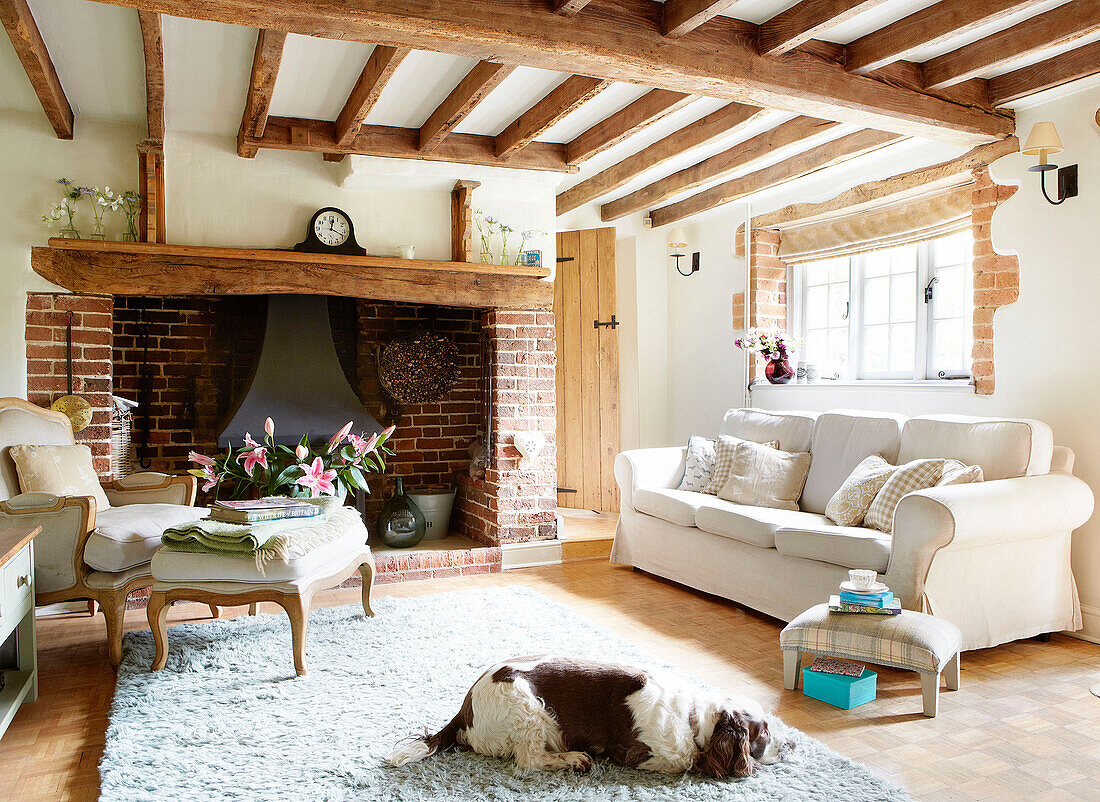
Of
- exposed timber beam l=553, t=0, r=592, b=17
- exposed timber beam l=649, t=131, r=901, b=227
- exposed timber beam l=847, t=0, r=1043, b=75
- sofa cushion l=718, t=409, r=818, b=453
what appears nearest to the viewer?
exposed timber beam l=553, t=0, r=592, b=17

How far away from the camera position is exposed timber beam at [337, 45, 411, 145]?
10.4ft

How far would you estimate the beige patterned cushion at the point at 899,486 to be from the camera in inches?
136

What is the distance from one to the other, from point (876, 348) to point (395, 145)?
293 cm

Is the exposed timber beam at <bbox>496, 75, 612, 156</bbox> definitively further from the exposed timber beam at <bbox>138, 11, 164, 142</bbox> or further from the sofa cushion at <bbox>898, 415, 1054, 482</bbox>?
the sofa cushion at <bbox>898, 415, 1054, 482</bbox>

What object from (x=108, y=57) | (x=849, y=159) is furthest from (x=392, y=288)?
(x=849, y=159)

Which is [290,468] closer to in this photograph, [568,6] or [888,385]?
[568,6]

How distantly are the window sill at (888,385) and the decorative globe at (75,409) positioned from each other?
383 cm

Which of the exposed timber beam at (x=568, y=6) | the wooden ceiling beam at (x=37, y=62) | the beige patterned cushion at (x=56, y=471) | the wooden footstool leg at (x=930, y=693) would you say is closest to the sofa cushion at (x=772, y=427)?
the wooden footstool leg at (x=930, y=693)

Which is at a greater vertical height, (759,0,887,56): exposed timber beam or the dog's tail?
(759,0,887,56): exposed timber beam

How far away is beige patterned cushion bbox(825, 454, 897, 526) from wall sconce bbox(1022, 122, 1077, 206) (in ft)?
4.48

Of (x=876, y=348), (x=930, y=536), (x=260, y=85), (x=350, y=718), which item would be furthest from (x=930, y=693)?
(x=260, y=85)

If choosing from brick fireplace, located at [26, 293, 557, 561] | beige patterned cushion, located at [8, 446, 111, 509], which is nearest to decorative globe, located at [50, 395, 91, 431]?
beige patterned cushion, located at [8, 446, 111, 509]

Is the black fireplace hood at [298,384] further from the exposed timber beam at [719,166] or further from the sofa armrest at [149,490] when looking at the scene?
the exposed timber beam at [719,166]

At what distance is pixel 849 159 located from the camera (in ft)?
14.3
